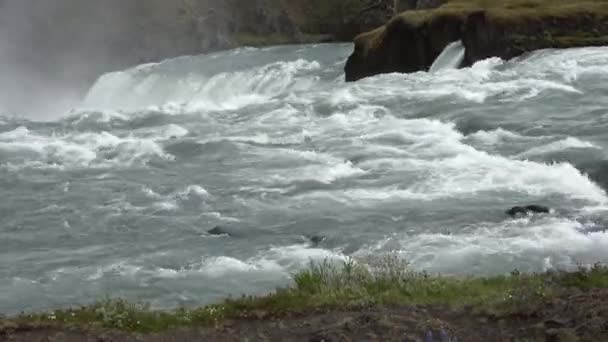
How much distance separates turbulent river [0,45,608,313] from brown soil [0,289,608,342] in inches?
224

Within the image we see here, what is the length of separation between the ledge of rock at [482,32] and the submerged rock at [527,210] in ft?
73.8

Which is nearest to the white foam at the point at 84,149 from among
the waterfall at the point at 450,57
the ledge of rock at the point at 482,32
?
the waterfall at the point at 450,57

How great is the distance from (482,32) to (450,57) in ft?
6.87

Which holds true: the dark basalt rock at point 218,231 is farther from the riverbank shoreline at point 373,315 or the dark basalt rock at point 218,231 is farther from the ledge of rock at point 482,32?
the ledge of rock at point 482,32

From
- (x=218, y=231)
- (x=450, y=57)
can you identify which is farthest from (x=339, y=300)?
(x=450, y=57)

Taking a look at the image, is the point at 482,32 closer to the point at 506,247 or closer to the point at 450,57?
the point at 450,57

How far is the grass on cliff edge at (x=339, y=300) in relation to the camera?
9.24 m

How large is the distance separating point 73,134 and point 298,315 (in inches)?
1211

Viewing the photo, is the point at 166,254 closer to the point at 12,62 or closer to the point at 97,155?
the point at 97,155

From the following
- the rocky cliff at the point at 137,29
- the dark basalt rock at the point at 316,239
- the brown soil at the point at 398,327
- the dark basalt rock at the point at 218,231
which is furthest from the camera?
the rocky cliff at the point at 137,29

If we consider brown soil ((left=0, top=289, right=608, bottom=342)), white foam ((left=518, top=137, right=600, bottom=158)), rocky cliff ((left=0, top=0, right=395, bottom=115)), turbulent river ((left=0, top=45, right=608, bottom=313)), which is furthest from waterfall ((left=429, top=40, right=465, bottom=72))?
rocky cliff ((left=0, top=0, right=395, bottom=115))

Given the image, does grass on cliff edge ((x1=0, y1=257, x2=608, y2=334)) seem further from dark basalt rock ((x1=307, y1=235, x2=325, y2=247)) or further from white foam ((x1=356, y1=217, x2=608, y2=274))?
dark basalt rock ((x1=307, y1=235, x2=325, y2=247))

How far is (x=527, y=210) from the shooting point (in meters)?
18.3

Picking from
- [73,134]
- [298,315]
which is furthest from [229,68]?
[298,315]
